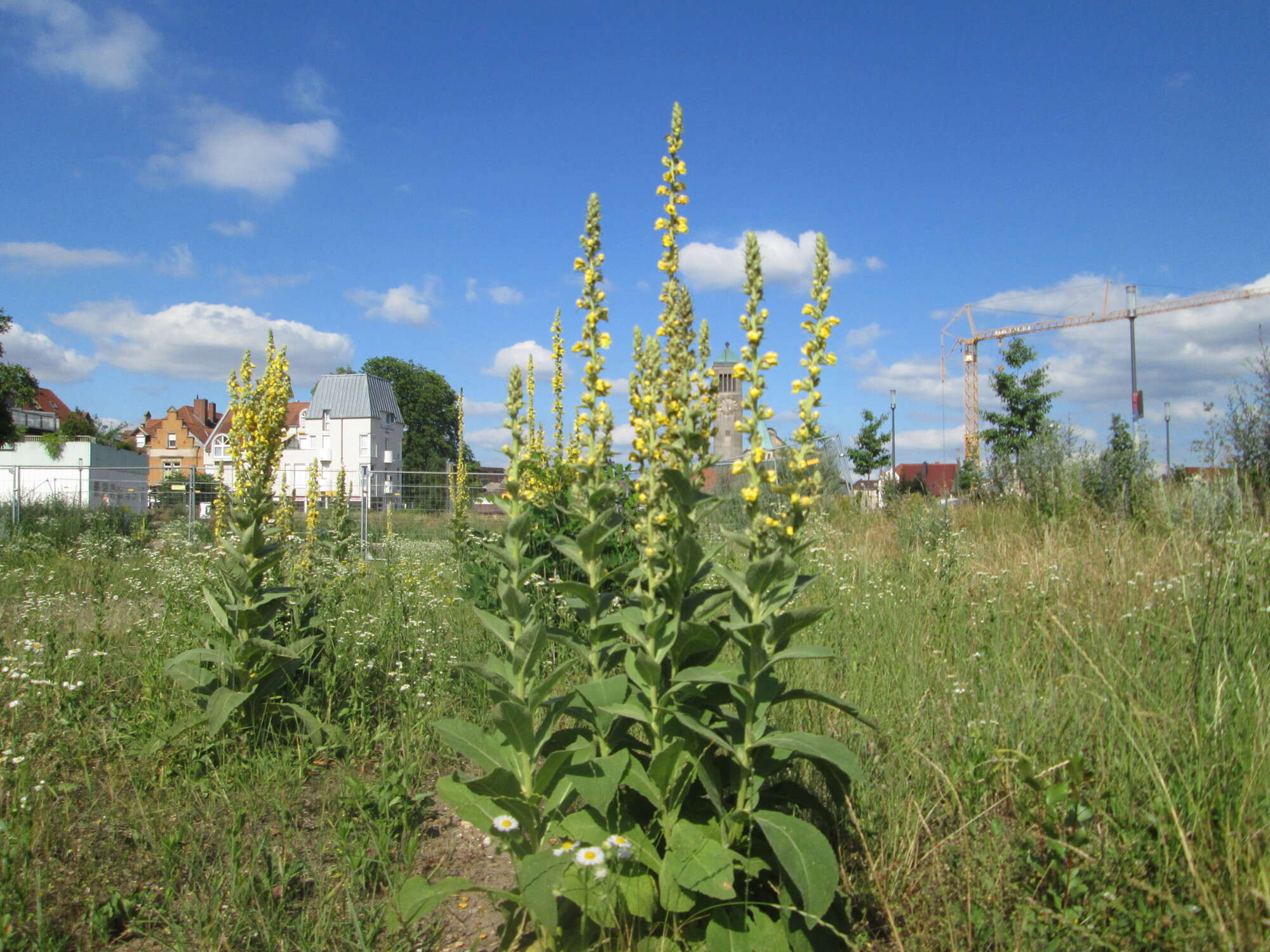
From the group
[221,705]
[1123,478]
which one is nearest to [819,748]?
[221,705]

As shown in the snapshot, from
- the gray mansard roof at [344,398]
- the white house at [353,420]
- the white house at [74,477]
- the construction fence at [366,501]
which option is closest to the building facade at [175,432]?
the white house at [353,420]

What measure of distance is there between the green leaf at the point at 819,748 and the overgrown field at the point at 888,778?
65 cm

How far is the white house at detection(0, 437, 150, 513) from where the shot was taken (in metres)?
16.1

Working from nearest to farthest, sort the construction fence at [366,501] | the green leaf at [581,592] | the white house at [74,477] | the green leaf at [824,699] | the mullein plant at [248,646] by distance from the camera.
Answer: the green leaf at [824,699] < the green leaf at [581,592] < the mullein plant at [248,646] < the construction fence at [366,501] < the white house at [74,477]

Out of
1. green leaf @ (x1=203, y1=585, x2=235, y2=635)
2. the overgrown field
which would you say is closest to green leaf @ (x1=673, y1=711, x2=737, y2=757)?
the overgrown field

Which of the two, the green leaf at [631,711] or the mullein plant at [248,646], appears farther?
the mullein plant at [248,646]

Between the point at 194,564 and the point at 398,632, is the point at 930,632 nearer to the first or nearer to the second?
the point at 398,632

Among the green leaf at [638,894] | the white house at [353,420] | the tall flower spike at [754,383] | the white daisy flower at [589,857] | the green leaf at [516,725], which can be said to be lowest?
the green leaf at [638,894]

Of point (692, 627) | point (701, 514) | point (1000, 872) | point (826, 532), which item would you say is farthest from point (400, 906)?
point (826, 532)

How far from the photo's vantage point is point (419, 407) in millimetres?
62562

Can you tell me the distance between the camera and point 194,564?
690cm

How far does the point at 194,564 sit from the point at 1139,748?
7398mm

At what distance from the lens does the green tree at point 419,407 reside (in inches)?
2411

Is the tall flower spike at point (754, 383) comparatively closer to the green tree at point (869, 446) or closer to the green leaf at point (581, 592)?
the green leaf at point (581, 592)
